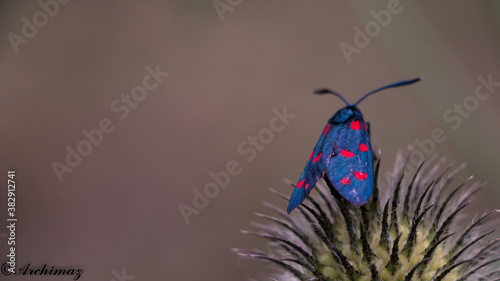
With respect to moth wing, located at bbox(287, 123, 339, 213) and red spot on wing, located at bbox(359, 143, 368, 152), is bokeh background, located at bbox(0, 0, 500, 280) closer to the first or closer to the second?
moth wing, located at bbox(287, 123, 339, 213)

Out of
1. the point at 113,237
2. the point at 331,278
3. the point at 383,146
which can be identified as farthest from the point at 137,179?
the point at 331,278

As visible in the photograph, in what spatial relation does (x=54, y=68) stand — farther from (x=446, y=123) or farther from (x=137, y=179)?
(x=446, y=123)

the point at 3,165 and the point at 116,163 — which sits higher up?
the point at 3,165

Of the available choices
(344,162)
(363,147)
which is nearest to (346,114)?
(363,147)

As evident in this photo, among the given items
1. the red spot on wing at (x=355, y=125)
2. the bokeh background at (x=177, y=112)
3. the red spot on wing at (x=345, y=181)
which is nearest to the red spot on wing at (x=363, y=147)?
the red spot on wing at (x=355, y=125)

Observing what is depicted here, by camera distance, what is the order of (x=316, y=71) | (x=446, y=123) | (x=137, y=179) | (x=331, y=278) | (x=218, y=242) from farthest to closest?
1. (x=316, y=71)
2. (x=137, y=179)
3. (x=218, y=242)
4. (x=446, y=123)
5. (x=331, y=278)

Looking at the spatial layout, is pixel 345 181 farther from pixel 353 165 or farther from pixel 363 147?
pixel 363 147

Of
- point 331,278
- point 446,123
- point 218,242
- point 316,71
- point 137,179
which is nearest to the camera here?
point 331,278

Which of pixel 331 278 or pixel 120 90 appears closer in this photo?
pixel 331 278

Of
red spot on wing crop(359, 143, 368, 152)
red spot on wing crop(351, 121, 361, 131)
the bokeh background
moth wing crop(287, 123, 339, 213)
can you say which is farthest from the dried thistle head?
the bokeh background
